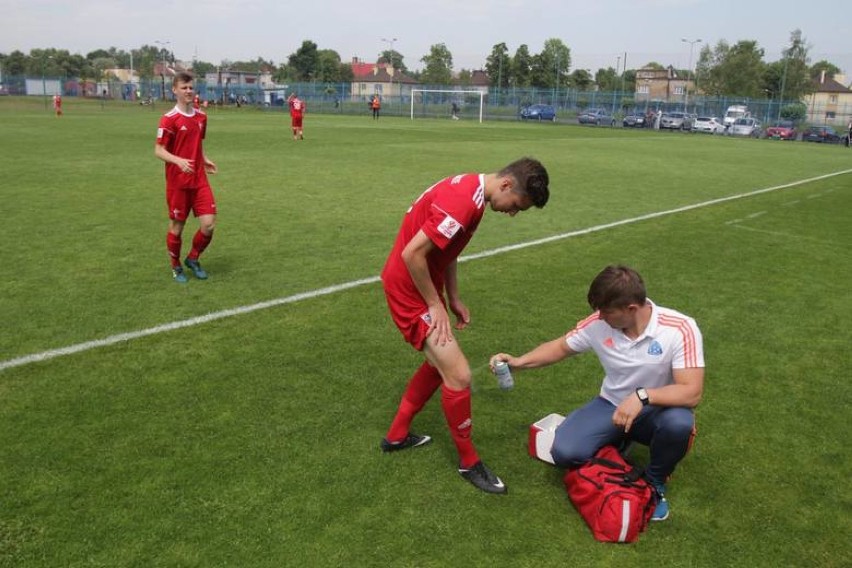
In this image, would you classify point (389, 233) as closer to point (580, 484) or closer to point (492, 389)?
point (492, 389)

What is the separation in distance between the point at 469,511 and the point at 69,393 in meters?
2.92

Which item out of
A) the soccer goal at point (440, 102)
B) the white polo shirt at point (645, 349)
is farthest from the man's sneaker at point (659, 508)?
the soccer goal at point (440, 102)

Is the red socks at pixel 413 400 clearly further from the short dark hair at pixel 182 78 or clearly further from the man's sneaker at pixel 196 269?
the short dark hair at pixel 182 78

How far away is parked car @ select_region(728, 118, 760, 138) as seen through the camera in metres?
50.6

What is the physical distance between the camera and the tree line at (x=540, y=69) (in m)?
79.7

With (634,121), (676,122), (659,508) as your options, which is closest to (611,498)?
(659,508)

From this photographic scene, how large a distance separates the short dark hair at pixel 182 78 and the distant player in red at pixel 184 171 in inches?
0.4

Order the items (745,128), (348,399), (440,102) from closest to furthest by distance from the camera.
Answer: (348,399), (745,128), (440,102)

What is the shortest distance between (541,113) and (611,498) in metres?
60.5

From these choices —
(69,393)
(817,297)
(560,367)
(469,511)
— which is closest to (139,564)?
(469,511)

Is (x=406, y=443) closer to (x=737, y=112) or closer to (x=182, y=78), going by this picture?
(x=182, y=78)

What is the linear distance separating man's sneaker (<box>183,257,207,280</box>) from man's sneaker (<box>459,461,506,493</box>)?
4.61 m

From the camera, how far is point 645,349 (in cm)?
357

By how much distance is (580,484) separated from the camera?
3.56 metres
